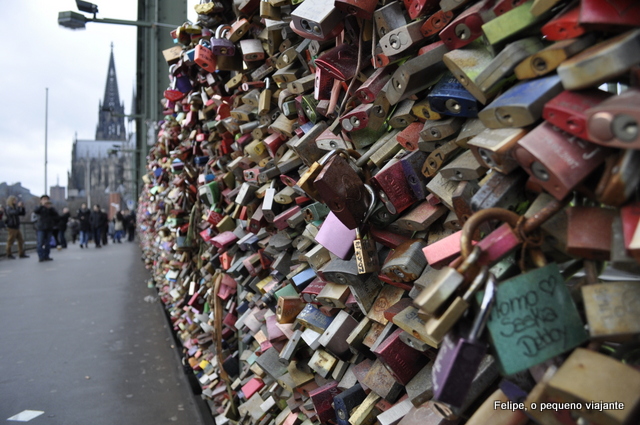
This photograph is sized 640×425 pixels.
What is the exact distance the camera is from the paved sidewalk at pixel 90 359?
3.12m

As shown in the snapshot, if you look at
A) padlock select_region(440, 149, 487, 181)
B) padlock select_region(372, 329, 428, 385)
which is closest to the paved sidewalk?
padlock select_region(372, 329, 428, 385)

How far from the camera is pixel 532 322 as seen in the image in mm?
664

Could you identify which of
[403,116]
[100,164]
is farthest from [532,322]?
[100,164]

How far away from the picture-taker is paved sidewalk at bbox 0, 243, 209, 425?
10.2 ft

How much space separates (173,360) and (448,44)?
3.95 m

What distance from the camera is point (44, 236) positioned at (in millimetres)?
12367

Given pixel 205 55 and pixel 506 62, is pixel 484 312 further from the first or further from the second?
pixel 205 55

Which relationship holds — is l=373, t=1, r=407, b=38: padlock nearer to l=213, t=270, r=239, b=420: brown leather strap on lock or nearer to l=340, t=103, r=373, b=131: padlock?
l=340, t=103, r=373, b=131: padlock

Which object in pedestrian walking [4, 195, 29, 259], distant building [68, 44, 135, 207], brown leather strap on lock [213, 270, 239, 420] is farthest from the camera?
distant building [68, 44, 135, 207]

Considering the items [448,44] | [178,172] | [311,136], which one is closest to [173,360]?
[178,172]

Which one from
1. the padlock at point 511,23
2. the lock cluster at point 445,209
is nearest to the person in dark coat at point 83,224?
the lock cluster at point 445,209

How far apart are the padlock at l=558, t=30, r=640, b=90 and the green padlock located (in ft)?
0.85

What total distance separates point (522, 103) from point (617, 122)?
0.50 feet

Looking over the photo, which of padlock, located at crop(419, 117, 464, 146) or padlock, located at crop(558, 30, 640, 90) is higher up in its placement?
padlock, located at crop(558, 30, 640, 90)
